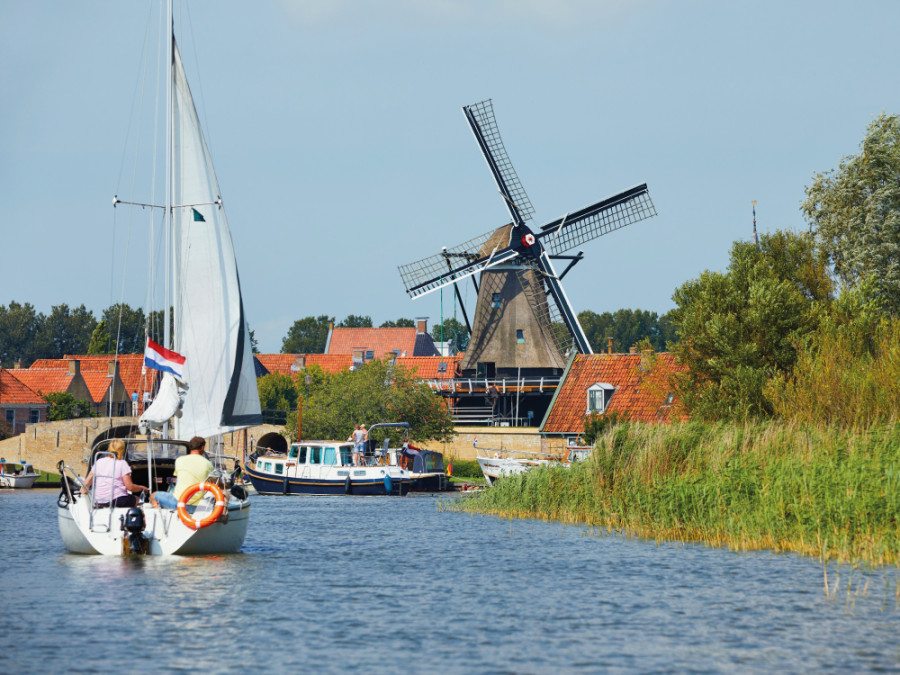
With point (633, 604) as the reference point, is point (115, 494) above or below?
above

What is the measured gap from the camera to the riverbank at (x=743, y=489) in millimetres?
21719

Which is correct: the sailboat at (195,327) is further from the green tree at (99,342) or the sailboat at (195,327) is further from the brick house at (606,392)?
the green tree at (99,342)

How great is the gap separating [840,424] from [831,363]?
2706 millimetres

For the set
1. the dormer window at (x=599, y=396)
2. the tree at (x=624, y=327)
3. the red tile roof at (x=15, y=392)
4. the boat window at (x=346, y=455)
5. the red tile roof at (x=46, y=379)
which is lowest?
the boat window at (x=346, y=455)

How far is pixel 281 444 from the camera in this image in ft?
256

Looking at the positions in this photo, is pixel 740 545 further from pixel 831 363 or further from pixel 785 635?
pixel 831 363

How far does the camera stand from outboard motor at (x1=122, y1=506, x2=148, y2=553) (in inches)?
851

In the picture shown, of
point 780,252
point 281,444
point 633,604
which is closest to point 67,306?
point 281,444

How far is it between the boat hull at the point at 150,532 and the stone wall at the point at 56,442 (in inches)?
1942

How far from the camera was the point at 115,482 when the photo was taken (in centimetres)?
2206

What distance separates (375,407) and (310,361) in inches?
1540

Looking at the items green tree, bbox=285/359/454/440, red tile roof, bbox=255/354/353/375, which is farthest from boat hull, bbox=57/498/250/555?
red tile roof, bbox=255/354/353/375

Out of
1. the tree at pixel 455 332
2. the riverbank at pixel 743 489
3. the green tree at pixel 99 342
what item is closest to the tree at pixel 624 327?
the tree at pixel 455 332

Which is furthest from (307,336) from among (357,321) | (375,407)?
(375,407)
